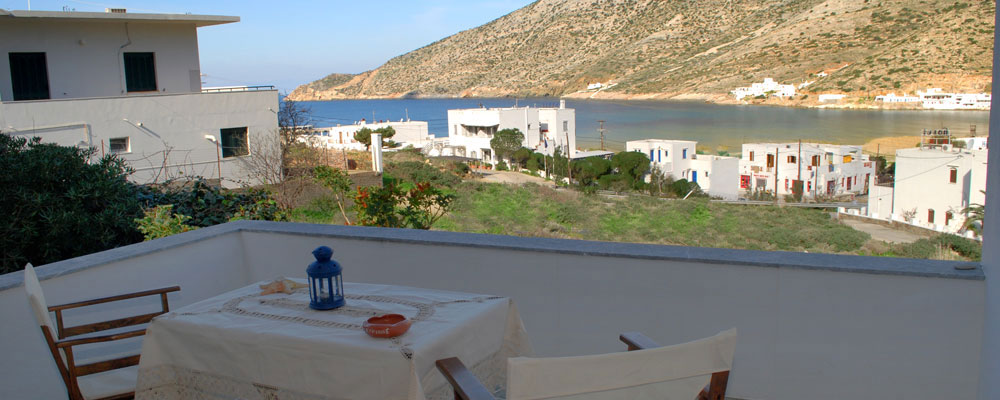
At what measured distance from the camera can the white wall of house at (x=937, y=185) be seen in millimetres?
14125

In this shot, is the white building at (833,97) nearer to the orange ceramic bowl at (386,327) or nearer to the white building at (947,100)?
the white building at (947,100)

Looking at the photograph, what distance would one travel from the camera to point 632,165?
112 ft

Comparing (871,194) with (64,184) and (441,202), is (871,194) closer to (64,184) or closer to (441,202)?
(441,202)

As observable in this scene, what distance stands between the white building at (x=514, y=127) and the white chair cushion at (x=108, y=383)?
40241mm

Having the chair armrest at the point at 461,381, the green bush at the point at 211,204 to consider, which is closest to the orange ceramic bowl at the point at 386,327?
the chair armrest at the point at 461,381

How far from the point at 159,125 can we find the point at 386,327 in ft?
50.5

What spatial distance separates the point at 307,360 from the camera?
185cm

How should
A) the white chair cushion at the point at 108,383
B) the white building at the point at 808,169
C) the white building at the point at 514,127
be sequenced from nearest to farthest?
the white chair cushion at the point at 108,383, the white building at the point at 808,169, the white building at the point at 514,127

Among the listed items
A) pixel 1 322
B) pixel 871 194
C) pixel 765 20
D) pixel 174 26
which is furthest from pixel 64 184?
pixel 765 20

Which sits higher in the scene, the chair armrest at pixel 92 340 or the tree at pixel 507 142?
the chair armrest at pixel 92 340

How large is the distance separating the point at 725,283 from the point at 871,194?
65.9 feet

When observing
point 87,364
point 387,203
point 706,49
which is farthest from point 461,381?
point 706,49

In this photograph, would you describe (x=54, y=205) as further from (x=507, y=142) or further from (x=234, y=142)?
(x=507, y=142)

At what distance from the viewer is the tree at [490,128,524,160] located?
4256 centimetres
